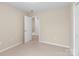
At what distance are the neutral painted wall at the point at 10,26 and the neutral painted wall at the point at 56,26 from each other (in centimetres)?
146

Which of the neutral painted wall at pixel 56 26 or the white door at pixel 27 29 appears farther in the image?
the white door at pixel 27 29

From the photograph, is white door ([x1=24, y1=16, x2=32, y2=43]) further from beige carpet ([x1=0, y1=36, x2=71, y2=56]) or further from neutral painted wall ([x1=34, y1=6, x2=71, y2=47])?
beige carpet ([x1=0, y1=36, x2=71, y2=56])

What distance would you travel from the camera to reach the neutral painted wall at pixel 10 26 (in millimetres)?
4768

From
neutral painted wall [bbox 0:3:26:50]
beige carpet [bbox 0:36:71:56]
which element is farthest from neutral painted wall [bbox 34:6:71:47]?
neutral painted wall [bbox 0:3:26:50]

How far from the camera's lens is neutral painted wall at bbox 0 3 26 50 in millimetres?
4768

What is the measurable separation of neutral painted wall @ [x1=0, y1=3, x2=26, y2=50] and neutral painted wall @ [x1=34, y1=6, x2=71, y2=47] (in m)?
1.46

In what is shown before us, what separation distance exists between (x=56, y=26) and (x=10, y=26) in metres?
2.58

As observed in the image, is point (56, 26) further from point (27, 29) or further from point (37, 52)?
point (37, 52)

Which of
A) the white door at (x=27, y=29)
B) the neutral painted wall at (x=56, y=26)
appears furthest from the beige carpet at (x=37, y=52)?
the white door at (x=27, y=29)

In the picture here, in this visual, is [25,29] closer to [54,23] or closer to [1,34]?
[54,23]

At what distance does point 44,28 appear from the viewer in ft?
22.8

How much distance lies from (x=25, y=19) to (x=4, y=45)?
2.53m

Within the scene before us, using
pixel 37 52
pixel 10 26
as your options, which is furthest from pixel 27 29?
pixel 37 52

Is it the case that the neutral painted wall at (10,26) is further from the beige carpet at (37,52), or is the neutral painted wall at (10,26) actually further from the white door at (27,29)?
the beige carpet at (37,52)
